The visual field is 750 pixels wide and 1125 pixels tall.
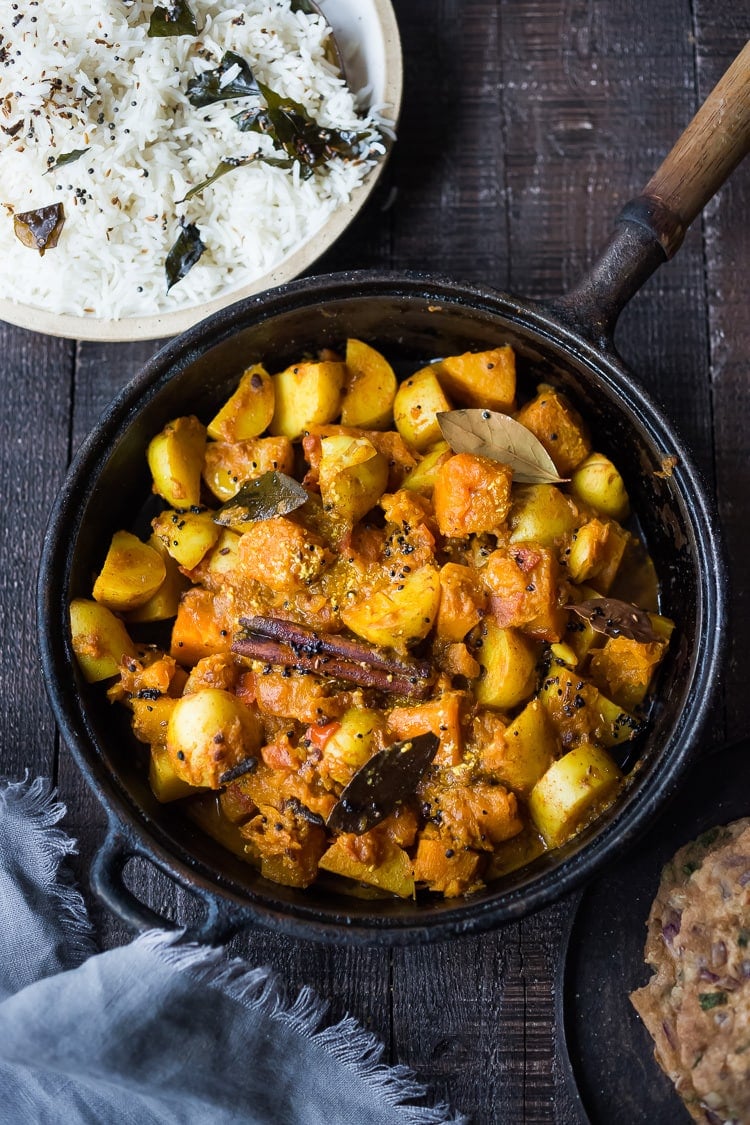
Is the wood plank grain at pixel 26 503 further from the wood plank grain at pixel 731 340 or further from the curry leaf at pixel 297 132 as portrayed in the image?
the wood plank grain at pixel 731 340

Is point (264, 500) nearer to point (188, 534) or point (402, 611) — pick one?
point (188, 534)

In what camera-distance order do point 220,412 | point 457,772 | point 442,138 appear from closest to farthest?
point 457,772
point 220,412
point 442,138

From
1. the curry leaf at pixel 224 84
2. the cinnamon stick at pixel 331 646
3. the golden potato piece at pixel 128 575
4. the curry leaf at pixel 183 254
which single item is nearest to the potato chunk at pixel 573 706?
the cinnamon stick at pixel 331 646

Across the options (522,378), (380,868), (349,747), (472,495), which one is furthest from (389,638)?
(522,378)

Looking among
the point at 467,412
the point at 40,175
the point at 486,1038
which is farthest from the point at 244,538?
the point at 486,1038

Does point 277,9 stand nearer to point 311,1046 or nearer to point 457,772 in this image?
point 457,772

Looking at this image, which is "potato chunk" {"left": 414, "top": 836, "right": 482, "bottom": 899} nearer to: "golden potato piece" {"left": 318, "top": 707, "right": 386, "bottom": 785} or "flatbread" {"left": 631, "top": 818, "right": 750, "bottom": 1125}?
"golden potato piece" {"left": 318, "top": 707, "right": 386, "bottom": 785}

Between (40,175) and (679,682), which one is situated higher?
(40,175)
